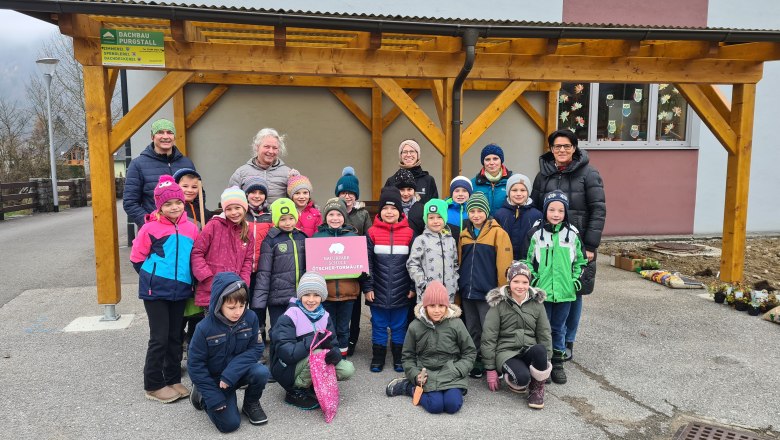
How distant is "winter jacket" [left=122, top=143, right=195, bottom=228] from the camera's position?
469 cm

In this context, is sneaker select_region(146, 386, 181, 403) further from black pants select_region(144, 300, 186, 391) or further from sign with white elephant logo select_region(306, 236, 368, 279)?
sign with white elephant logo select_region(306, 236, 368, 279)

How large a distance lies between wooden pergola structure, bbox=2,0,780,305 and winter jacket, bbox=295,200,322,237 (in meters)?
1.70

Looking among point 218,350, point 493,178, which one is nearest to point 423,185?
point 493,178

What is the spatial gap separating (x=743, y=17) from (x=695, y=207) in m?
3.92

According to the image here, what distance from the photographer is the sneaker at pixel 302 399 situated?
3738 mm

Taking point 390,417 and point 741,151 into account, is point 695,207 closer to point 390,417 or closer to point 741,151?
point 741,151

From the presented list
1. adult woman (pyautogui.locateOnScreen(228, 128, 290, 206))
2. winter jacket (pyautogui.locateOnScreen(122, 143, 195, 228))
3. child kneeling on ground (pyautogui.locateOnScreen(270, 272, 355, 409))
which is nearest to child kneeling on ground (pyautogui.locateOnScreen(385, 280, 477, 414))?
child kneeling on ground (pyautogui.locateOnScreen(270, 272, 355, 409))

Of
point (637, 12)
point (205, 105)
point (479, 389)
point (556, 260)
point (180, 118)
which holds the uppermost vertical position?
point (637, 12)

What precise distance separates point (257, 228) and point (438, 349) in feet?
5.40

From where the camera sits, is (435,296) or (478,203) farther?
(478,203)

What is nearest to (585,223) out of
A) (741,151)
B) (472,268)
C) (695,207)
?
(472,268)

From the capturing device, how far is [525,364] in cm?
390

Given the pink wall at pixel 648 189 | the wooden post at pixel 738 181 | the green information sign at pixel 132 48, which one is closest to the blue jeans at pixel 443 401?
the green information sign at pixel 132 48

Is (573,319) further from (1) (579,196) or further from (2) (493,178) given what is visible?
(2) (493,178)
